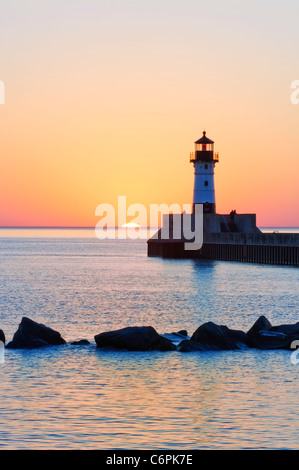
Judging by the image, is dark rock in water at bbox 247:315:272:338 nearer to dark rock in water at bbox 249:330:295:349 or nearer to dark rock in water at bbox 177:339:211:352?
dark rock in water at bbox 249:330:295:349

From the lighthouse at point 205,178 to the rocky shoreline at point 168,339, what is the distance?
59.2 metres

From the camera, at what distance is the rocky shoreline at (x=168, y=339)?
26.6 m

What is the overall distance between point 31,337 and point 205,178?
2404 inches

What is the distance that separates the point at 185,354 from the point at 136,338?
1.81 metres

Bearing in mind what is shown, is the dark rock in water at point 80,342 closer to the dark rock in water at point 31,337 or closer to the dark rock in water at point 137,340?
the dark rock in water at point 31,337

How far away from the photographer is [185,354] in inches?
1018

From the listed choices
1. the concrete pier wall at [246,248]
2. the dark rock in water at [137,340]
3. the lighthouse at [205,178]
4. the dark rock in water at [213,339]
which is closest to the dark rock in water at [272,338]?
the dark rock in water at [213,339]

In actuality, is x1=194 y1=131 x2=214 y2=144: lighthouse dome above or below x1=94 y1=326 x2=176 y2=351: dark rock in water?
above

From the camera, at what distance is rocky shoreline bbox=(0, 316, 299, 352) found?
2661 cm

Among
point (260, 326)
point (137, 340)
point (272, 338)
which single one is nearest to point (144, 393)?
point (137, 340)

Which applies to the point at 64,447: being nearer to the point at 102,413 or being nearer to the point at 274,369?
the point at 102,413

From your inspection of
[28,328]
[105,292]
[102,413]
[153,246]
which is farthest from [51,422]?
[153,246]

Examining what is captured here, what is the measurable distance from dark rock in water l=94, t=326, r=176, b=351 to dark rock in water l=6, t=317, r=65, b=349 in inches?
83.2

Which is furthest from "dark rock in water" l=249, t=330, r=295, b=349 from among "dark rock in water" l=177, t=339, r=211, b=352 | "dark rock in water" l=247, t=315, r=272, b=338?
"dark rock in water" l=177, t=339, r=211, b=352
